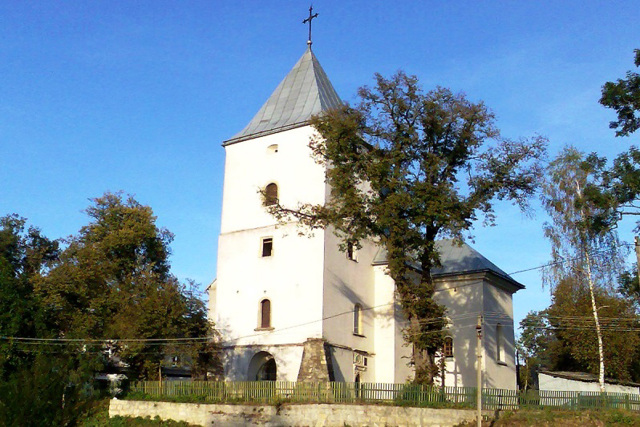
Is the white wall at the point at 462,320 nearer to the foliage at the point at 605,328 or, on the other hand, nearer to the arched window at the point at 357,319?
the arched window at the point at 357,319

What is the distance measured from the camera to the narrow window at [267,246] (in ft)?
104

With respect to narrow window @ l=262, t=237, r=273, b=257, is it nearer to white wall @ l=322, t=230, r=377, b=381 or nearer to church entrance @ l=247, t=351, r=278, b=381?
white wall @ l=322, t=230, r=377, b=381

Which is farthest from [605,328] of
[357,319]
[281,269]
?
[281,269]

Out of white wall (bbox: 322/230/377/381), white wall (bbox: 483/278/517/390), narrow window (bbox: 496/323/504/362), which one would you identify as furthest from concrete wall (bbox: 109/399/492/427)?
narrow window (bbox: 496/323/504/362)

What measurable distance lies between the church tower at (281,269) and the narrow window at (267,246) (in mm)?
47

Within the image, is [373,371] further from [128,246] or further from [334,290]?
Answer: [128,246]

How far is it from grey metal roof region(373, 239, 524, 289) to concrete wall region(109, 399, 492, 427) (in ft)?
33.8

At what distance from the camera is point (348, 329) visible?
100.0 ft

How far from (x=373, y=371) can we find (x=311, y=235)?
7180 millimetres

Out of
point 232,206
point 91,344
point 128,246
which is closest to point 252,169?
point 232,206

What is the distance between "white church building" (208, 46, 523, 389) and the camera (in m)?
29.5

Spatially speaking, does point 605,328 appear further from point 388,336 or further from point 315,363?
point 315,363

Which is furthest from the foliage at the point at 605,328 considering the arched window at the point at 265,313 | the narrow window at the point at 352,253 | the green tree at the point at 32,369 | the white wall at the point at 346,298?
the green tree at the point at 32,369

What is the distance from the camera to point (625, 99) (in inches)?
893
